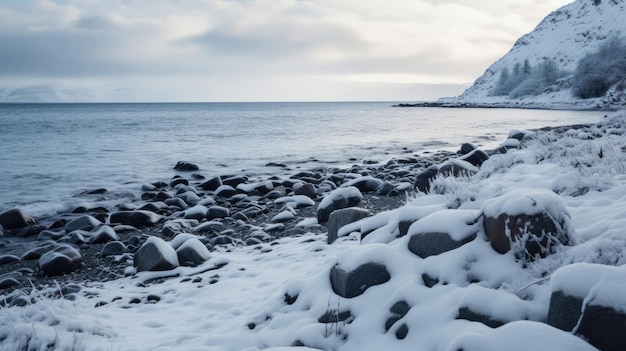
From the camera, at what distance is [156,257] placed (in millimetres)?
7352

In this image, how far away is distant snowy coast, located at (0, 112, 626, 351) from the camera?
10.7 feet

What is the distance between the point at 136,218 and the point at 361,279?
8.14 metres

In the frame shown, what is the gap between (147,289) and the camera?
21.9 ft

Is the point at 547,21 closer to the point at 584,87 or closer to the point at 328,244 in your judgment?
the point at 584,87

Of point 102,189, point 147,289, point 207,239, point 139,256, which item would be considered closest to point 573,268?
point 147,289

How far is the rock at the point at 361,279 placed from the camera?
4.52m

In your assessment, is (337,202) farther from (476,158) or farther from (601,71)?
(601,71)

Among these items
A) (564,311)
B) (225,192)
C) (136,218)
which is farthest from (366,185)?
(564,311)

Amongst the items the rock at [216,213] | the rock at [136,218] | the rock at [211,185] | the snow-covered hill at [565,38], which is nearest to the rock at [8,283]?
the rock at [136,218]

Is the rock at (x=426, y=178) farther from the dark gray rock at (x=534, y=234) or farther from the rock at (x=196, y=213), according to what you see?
the dark gray rock at (x=534, y=234)

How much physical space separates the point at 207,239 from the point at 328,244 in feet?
9.90

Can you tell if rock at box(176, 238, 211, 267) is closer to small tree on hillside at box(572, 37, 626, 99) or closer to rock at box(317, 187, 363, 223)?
rock at box(317, 187, 363, 223)

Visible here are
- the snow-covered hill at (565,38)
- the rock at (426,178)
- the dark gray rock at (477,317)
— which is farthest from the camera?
the snow-covered hill at (565,38)

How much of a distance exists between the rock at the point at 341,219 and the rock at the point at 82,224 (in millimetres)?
6466
